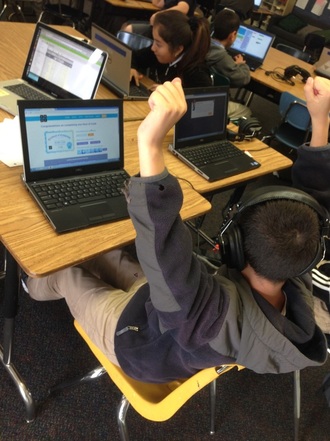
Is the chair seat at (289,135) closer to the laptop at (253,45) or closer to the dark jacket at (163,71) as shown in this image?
the laptop at (253,45)

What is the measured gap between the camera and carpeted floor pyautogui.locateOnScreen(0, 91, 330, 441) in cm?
138

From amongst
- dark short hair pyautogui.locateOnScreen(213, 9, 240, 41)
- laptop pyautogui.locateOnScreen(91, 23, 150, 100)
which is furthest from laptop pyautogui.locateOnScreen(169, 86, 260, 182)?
dark short hair pyautogui.locateOnScreen(213, 9, 240, 41)

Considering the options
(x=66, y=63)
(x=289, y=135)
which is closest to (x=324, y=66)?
Result: (x=289, y=135)

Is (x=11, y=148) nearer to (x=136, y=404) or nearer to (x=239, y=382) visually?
(x=136, y=404)

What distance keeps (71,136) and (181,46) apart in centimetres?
139

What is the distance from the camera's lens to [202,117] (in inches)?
62.7

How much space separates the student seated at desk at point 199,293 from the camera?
72 cm

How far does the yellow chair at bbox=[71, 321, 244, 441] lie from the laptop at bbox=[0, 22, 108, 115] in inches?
38.2

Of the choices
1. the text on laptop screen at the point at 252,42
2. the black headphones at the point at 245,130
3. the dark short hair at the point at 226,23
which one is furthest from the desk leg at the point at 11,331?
the text on laptop screen at the point at 252,42

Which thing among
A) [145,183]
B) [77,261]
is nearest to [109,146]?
[77,261]

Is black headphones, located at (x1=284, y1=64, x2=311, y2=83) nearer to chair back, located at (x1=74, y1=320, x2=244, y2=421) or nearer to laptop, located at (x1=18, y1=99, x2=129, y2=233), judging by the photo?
laptop, located at (x1=18, y1=99, x2=129, y2=233)

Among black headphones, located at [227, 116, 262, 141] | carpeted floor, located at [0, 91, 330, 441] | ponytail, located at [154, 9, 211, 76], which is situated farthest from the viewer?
ponytail, located at [154, 9, 211, 76]

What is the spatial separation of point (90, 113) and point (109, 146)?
0.13m

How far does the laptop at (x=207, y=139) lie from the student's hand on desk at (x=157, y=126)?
0.74 m
